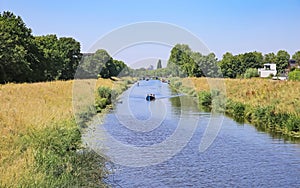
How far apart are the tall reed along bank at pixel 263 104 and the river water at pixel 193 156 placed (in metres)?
1.51

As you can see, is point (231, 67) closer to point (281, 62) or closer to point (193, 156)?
point (281, 62)

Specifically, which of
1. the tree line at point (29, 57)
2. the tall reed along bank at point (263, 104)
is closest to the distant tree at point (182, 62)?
the tree line at point (29, 57)

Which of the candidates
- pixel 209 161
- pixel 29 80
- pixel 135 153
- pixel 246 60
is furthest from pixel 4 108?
pixel 246 60

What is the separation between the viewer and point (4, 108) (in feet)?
56.9

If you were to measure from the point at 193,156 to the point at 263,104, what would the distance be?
13646 millimetres

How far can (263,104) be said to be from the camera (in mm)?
27906

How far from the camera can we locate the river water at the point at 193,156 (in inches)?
492

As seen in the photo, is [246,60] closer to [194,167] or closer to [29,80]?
[29,80]

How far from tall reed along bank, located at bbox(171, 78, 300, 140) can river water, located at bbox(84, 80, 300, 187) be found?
1513 mm

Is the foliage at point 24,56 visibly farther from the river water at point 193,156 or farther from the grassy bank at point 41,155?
the grassy bank at point 41,155

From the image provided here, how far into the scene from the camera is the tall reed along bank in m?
22.5

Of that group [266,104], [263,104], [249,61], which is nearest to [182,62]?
[249,61]

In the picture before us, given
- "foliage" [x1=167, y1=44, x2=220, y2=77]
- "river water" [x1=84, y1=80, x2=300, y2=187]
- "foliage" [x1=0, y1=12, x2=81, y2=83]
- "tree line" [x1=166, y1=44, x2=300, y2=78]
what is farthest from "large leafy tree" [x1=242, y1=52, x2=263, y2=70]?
"river water" [x1=84, y1=80, x2=300, y2=187]

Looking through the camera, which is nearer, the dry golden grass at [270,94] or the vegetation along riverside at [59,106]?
the vegetation along riverside at [59,106]
